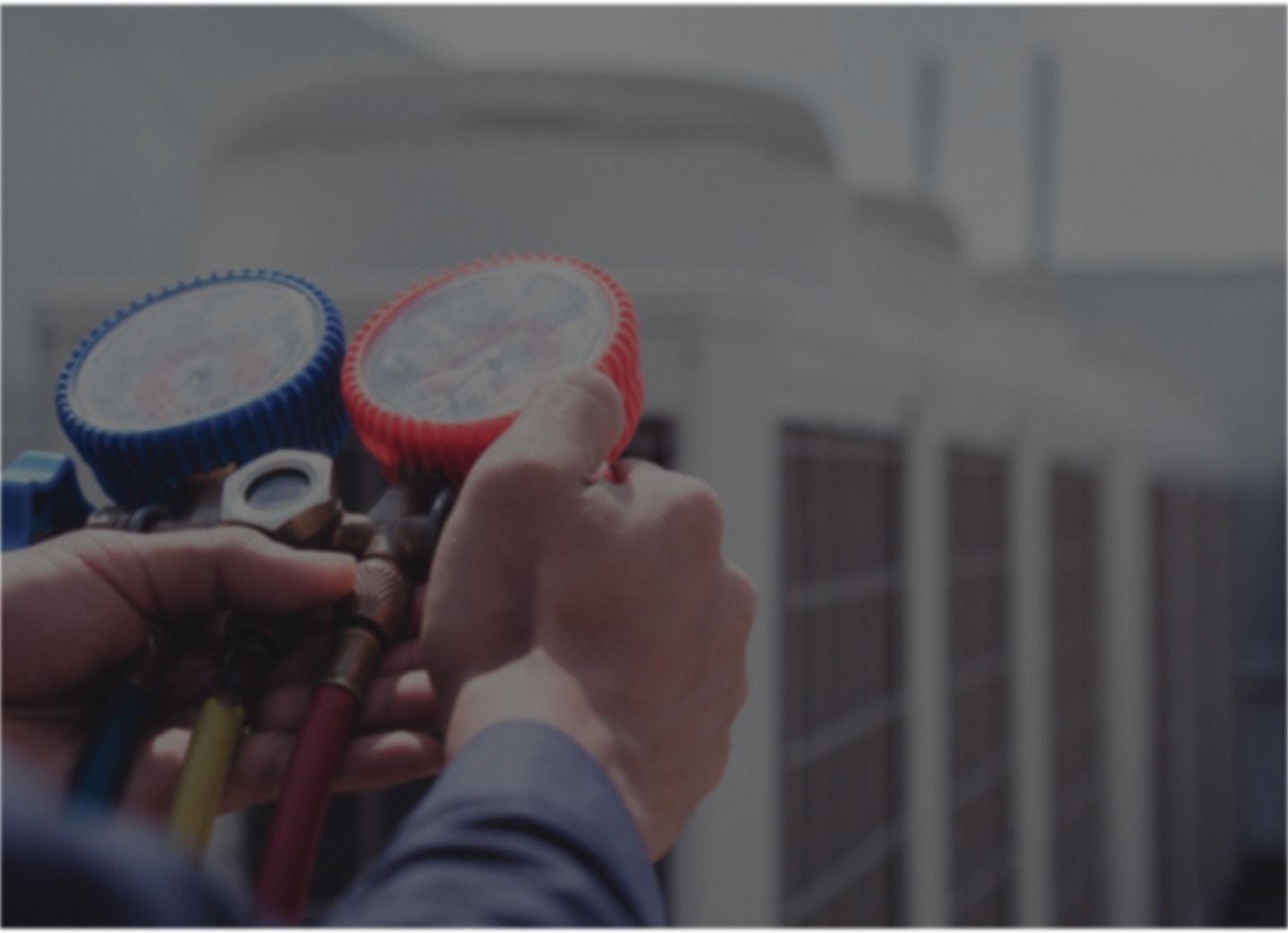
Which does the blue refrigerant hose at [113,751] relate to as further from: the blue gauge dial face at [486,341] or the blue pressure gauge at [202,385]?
the blue gauge dial face at [486,341]

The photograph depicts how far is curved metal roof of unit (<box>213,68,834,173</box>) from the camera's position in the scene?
479 cm

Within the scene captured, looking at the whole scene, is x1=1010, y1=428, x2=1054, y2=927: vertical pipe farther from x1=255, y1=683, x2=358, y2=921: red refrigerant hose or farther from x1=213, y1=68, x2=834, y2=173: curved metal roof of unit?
x1=255, y1=683, x2=358, y2=921: red refrigerant hose

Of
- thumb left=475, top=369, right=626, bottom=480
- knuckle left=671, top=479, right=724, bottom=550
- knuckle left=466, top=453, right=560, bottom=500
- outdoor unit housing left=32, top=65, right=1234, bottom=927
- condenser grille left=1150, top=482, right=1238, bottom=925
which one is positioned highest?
thumb left=475, top=369, right=626, bottom=480

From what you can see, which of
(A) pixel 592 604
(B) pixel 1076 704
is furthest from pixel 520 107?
(B) pixel 1076 704

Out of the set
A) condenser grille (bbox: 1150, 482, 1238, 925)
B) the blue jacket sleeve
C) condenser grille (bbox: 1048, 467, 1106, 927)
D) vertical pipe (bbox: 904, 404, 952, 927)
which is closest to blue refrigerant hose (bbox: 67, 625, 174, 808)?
the blue jacket sleeve

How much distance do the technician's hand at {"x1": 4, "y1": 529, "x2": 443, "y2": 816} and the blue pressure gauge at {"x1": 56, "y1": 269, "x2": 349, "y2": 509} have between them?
0.09 m

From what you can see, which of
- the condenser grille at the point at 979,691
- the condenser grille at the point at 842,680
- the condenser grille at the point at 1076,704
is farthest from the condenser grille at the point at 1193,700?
the condenser grille at the point at 842,680

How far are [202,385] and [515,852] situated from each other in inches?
28.0

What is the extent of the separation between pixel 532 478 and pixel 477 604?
0.11m

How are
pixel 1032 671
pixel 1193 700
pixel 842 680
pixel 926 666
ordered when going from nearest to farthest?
1. pixel 842 680
2. pixel 926 666
3. pixel 1032 671
4. pixel 1193 700

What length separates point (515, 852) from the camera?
622mm

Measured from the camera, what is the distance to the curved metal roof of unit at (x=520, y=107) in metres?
4.79

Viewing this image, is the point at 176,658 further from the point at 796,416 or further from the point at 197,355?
the point at 796,416

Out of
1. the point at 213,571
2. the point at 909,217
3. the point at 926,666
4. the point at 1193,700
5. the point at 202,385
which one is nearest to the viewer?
the point at 213,571
